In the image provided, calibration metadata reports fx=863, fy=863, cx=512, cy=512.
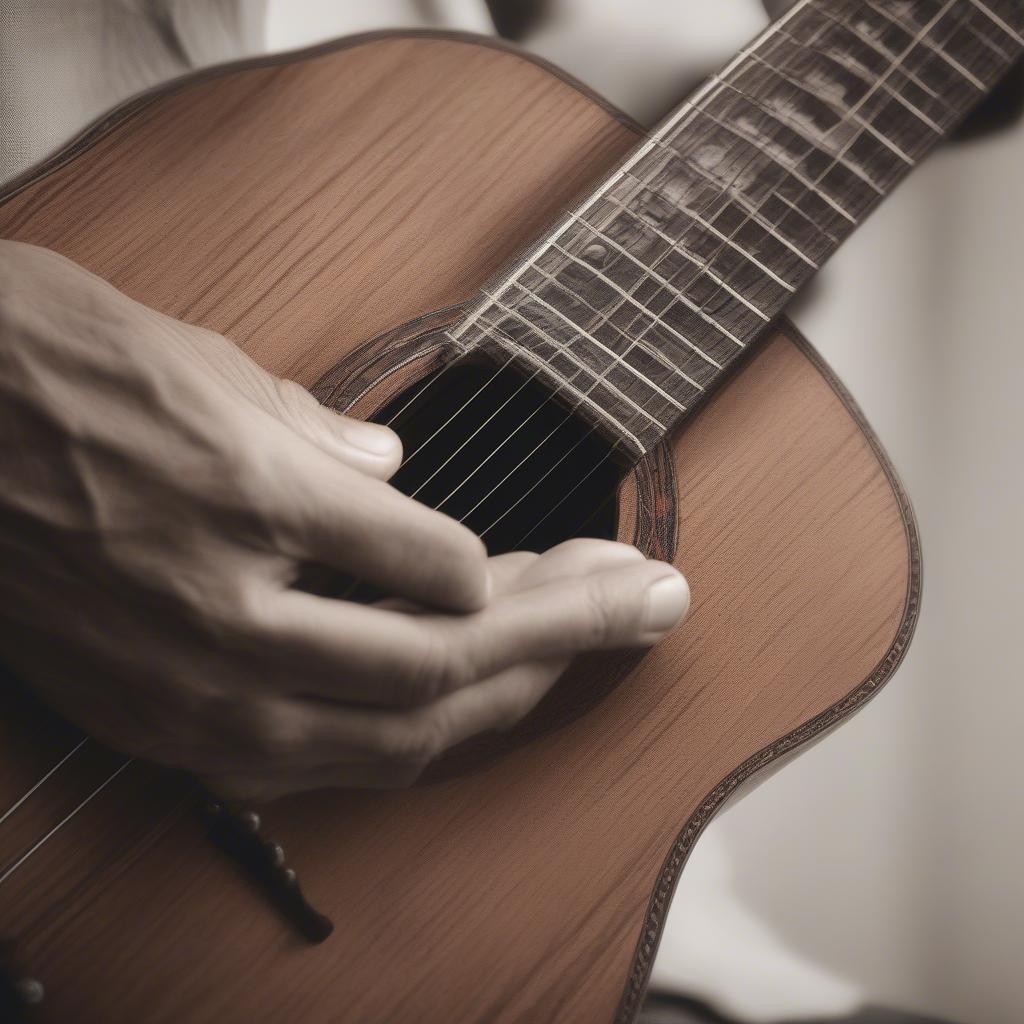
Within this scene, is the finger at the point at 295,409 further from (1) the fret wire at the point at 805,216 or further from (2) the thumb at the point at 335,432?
(1) the fret wire at the point at 805,216

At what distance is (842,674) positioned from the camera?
0.60 m

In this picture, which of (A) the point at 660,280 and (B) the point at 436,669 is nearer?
(B) the point at 436,669

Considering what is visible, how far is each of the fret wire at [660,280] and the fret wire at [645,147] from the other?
15 mm

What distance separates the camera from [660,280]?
2.01 ft

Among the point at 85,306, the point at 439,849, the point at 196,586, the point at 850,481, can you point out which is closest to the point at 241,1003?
the point at 439,849

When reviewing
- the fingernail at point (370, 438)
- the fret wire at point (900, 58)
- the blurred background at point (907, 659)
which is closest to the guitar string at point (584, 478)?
the fret wire at point (900, 58)

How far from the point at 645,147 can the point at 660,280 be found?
0.11m

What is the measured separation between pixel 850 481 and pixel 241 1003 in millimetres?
520

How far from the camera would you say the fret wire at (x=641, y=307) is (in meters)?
0.60

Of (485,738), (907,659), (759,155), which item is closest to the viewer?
(485,738)

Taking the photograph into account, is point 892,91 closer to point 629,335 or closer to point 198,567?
point 629,335

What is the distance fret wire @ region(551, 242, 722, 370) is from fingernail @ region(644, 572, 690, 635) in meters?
0.18

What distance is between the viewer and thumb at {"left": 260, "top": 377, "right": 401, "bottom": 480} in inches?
18.7

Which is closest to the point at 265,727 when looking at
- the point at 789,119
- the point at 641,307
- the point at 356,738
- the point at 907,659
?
the point at 356,738
